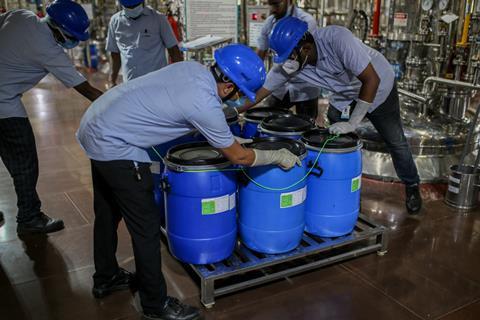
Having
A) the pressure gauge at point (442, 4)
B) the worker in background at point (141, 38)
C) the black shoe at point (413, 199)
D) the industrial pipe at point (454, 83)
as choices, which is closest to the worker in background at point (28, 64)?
the worker in background at point (141, 38)

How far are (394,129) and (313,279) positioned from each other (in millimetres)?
1255

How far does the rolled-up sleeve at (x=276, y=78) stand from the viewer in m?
2.95

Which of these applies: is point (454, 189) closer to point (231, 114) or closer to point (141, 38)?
point (231, 114)

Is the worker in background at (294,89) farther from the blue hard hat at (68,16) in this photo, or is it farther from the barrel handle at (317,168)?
the blue hard hat at (68,16)

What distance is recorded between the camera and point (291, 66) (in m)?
2.81

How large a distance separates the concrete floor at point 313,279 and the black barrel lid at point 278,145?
0.75 meters

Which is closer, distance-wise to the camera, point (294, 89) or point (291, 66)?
point (291, 66)

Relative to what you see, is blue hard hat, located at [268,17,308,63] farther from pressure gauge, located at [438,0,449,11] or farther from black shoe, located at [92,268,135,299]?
pressure gauge, located at [438,0,449,11]

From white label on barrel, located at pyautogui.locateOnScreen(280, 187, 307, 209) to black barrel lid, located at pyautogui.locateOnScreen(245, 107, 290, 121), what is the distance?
841mm

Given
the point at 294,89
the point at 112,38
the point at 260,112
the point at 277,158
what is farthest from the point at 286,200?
the point at 112,38

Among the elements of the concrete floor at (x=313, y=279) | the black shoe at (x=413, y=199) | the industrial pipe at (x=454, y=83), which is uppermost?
the industrial pipe at (x=454, y=83)

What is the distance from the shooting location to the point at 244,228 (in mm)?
2420

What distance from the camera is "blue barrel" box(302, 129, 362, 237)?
248 cm

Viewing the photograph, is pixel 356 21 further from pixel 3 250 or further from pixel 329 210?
pixel 3 250
